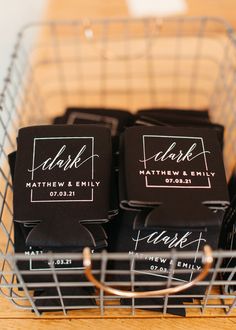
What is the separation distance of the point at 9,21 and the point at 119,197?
59 centimetres

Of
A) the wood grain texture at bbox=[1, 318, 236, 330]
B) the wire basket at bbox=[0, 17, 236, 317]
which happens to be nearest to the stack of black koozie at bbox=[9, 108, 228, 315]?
the wood grain texture at bbox=[1, 318, 236, 330]

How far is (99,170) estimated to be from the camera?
443 millimetres

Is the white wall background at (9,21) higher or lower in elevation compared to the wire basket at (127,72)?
higher

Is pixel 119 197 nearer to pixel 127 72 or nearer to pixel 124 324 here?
pixel 124 324

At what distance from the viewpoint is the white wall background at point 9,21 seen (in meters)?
0.76

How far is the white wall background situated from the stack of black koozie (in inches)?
14.3

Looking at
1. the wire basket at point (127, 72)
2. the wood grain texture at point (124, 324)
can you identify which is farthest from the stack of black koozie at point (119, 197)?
the wire basket at point (127, 72)

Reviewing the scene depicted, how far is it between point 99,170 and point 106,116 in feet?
0.75

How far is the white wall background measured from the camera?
0.76m

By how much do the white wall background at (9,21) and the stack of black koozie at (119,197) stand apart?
1.19ft

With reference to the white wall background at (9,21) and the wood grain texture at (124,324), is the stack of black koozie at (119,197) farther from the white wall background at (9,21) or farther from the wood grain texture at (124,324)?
the white wall background at (9,21)

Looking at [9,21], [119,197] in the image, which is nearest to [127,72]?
[9,21]

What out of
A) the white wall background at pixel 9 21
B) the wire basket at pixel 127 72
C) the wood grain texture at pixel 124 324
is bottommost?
the wood grain texture at pixel 124 324

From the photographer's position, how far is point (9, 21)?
0.82m
